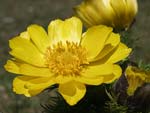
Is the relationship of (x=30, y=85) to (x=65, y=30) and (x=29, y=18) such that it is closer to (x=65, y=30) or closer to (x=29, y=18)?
(x=65, y=30)

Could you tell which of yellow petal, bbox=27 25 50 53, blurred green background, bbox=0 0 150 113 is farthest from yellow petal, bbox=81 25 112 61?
blurred green background, bbox=0 0 150 113

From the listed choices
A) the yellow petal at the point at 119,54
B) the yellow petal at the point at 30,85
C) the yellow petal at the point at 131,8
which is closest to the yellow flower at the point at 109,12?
the yellow petal at the point at 131,8

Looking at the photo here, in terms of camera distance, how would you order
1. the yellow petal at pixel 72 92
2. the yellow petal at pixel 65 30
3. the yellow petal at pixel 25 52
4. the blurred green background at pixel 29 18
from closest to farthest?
A: 1. the yellow petal at pixel 72 92
2. the yellow petal at pixel 25 52
3. the yellow petal at pixel 65 30
4. the blurred green background at pixel 29 18

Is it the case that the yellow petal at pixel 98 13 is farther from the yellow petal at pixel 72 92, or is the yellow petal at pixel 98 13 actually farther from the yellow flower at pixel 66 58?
the yellow petal at pixel 72 92

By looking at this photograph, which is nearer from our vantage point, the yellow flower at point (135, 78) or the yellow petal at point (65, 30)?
the yellow flower at point (135, 78)

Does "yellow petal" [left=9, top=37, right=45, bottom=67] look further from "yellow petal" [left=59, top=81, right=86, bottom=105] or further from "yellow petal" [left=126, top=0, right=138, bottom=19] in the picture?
"yellow petal" [left=126, top=0, right=138, bottom=19]

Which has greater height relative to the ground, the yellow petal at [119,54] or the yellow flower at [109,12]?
the yellow flower at [109,12]

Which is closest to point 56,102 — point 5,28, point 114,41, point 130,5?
point 114,41

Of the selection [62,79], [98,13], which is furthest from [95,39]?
[62,79]
